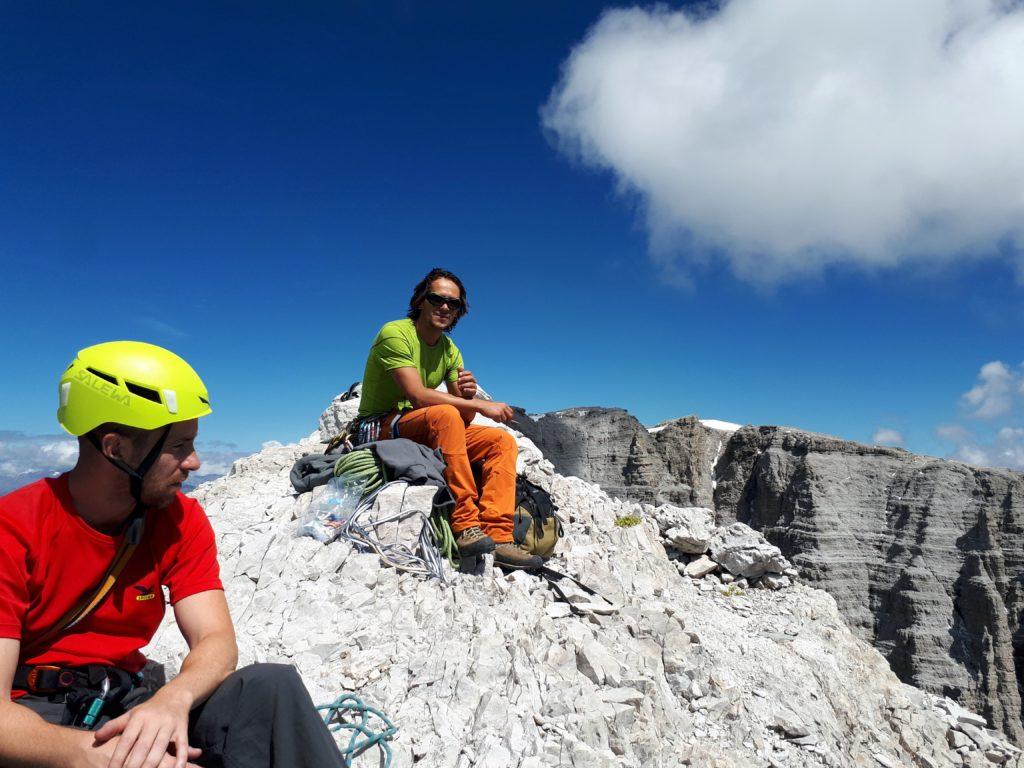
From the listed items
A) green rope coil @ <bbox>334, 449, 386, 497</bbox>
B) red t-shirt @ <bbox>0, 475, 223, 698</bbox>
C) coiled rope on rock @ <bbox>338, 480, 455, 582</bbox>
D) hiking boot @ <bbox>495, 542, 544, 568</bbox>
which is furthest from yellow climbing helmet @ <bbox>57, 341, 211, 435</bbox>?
hiking boot @ <bbox>495, 542, 544, 568</bbox>

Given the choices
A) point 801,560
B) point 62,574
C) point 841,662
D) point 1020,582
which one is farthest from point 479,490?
point 1020,582

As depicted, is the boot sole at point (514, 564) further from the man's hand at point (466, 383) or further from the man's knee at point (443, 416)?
the man's hand at point (466, 383)

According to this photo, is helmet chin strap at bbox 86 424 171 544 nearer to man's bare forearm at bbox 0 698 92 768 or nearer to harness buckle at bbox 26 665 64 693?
harness buckle at bbox 26 665 64 693

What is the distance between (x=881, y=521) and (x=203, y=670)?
34071 millimetres

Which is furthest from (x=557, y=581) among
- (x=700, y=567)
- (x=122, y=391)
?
(x=122, y=391)

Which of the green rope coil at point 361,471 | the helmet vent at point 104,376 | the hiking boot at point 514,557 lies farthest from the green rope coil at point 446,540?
the helmet vent at point 104,376

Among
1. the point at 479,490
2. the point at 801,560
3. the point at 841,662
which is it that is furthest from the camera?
the point at 801,560

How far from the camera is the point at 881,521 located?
29.1 m

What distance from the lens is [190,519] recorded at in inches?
96.4

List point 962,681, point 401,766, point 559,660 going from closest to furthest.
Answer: point 401,766 < point 559,660 < point 962,681

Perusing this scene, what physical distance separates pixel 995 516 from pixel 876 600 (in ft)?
23.6

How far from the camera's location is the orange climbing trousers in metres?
5.14

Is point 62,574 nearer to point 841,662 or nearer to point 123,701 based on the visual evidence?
point 123,701

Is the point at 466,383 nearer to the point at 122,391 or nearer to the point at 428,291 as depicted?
the point at 428,291
